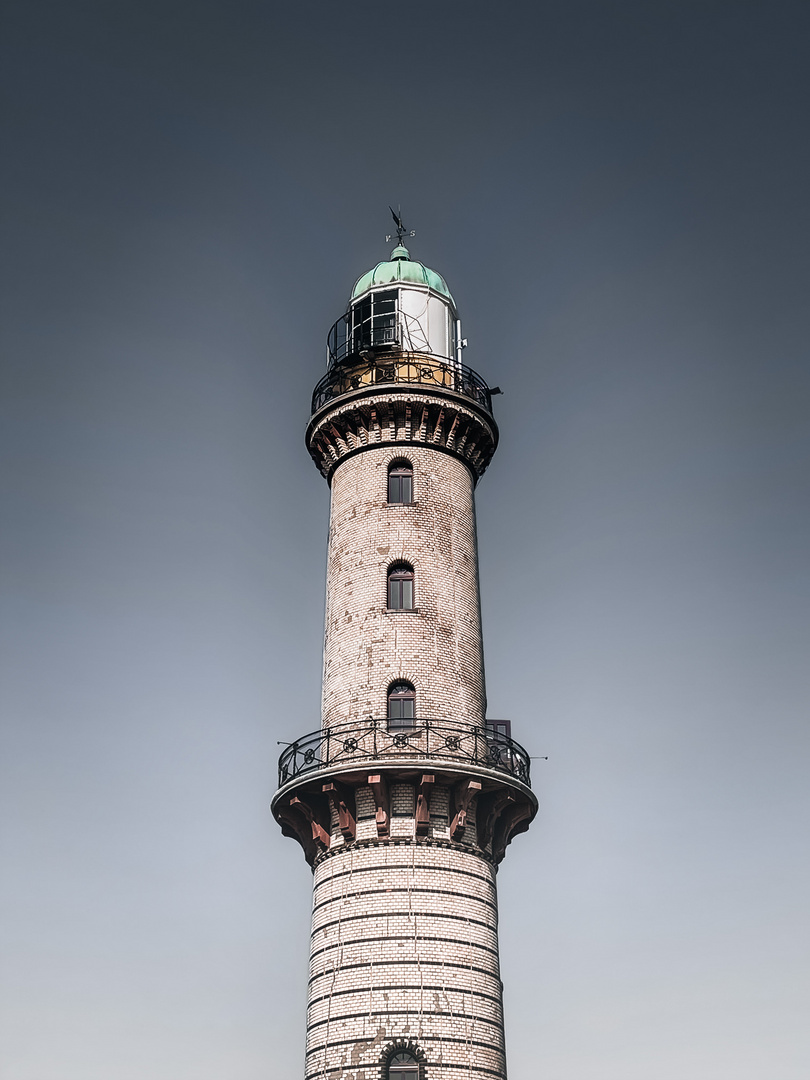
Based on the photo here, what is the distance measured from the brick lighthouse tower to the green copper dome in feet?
0.77

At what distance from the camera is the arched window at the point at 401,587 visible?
108ft

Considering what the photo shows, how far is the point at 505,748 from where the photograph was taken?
31.1m

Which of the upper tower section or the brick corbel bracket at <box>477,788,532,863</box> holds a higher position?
the upper tower section

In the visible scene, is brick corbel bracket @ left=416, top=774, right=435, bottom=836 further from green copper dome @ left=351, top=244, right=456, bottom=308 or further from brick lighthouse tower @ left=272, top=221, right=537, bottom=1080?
green copper dome @ left=351, top=244, right=456, bottom=308

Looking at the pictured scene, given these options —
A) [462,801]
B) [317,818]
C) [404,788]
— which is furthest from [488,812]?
[317,818]

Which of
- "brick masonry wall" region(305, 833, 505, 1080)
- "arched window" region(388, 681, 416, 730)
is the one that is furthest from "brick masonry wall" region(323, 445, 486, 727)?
"brick masonry wall" region(305, 833, 505, 1080)

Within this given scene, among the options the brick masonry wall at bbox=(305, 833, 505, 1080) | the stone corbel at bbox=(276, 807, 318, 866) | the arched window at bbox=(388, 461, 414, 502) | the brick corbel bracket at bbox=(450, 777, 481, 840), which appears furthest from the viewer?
the arched window at bbox=(388, 461, 414, 502)

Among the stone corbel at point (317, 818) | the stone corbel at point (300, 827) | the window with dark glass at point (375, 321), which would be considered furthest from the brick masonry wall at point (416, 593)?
the window with dark glass at point (375, 321)

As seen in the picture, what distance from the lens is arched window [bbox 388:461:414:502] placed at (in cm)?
3488

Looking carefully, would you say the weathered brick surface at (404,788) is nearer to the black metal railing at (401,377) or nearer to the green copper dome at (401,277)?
the black metal railing at (401,377)

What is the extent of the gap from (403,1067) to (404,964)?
91.3 inches

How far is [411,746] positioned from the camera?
2972cm

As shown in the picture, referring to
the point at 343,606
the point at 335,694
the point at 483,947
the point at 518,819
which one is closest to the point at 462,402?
the point at 343,606

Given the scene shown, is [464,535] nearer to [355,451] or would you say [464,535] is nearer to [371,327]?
[355,451]
